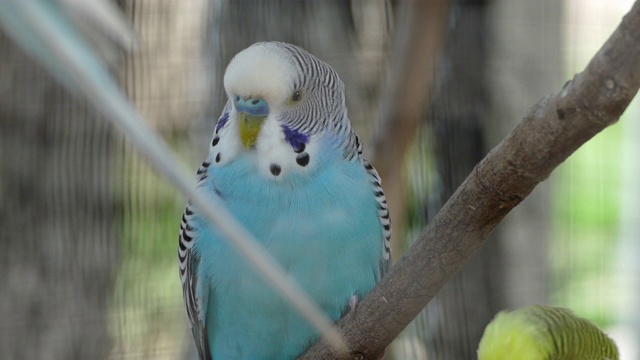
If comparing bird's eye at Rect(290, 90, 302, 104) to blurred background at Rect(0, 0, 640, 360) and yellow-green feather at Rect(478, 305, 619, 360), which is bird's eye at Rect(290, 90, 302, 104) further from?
blurred background at Rect(0, 0, 640, 360)

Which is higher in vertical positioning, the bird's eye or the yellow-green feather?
the bird's eye

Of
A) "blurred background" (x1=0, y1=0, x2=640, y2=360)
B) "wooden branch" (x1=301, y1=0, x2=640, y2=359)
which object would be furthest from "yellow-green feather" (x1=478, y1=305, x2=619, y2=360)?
"blurred background" (x1=0, y1=0, x2=640, y2=360)

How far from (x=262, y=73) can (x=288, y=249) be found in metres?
0.33

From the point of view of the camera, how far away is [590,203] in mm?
2945

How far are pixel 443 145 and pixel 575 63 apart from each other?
0.54 metres

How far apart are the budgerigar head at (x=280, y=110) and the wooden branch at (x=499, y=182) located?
0.28m

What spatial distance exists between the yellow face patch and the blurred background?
755 millimetres

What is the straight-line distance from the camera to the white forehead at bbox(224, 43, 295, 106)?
3.82 feet

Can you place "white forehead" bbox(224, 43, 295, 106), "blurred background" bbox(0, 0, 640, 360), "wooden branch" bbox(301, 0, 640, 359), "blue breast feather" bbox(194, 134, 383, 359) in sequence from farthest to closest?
"blurred background" bbox(0, 0, 640, 360)
"blue breast feather" bbox(194, 134, 383, 359)
"white forehead" bbox(224, 43, 295, 106)
"wooden branch" bbox(301, 0, 640, 359)

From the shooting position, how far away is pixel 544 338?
118 centimetres

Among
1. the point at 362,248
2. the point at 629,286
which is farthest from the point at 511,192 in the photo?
the point at 629,286

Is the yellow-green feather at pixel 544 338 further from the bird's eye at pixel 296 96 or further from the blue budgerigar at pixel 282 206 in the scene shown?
the bird's eye at pixel 296 96

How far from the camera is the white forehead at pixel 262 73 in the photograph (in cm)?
116

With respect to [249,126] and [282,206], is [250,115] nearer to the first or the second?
[249,126]
